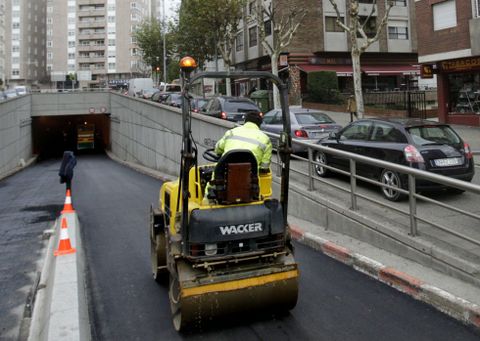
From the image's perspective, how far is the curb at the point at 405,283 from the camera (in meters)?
4.49

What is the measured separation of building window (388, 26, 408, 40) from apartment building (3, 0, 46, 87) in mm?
79699

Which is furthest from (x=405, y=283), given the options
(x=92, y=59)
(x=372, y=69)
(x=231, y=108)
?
(x=92, y=59)

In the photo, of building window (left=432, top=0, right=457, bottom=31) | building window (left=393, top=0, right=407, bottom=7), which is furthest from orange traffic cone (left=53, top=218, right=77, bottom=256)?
building window (left=393, top=0, right=407, bottom=7)

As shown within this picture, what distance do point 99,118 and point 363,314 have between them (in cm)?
5230

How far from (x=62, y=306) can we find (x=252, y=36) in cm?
3972

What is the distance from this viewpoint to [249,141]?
4352mm

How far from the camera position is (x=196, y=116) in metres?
15.2

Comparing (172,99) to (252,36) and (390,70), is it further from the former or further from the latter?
(390,70)

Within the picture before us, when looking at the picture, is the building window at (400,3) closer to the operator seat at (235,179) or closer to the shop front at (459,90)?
the shop front at (459,90)

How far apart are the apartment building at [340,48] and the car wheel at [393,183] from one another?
93.7 feet

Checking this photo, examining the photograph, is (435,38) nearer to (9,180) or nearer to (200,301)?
(200,301)

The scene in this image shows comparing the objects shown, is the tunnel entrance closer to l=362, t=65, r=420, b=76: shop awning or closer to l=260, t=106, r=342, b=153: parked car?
l=362, t=65, r=420, b=76: shop awning

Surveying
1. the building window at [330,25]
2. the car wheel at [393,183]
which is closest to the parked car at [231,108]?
the car wheel at [393,183]

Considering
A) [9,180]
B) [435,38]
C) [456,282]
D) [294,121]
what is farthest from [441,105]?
[9,180]
